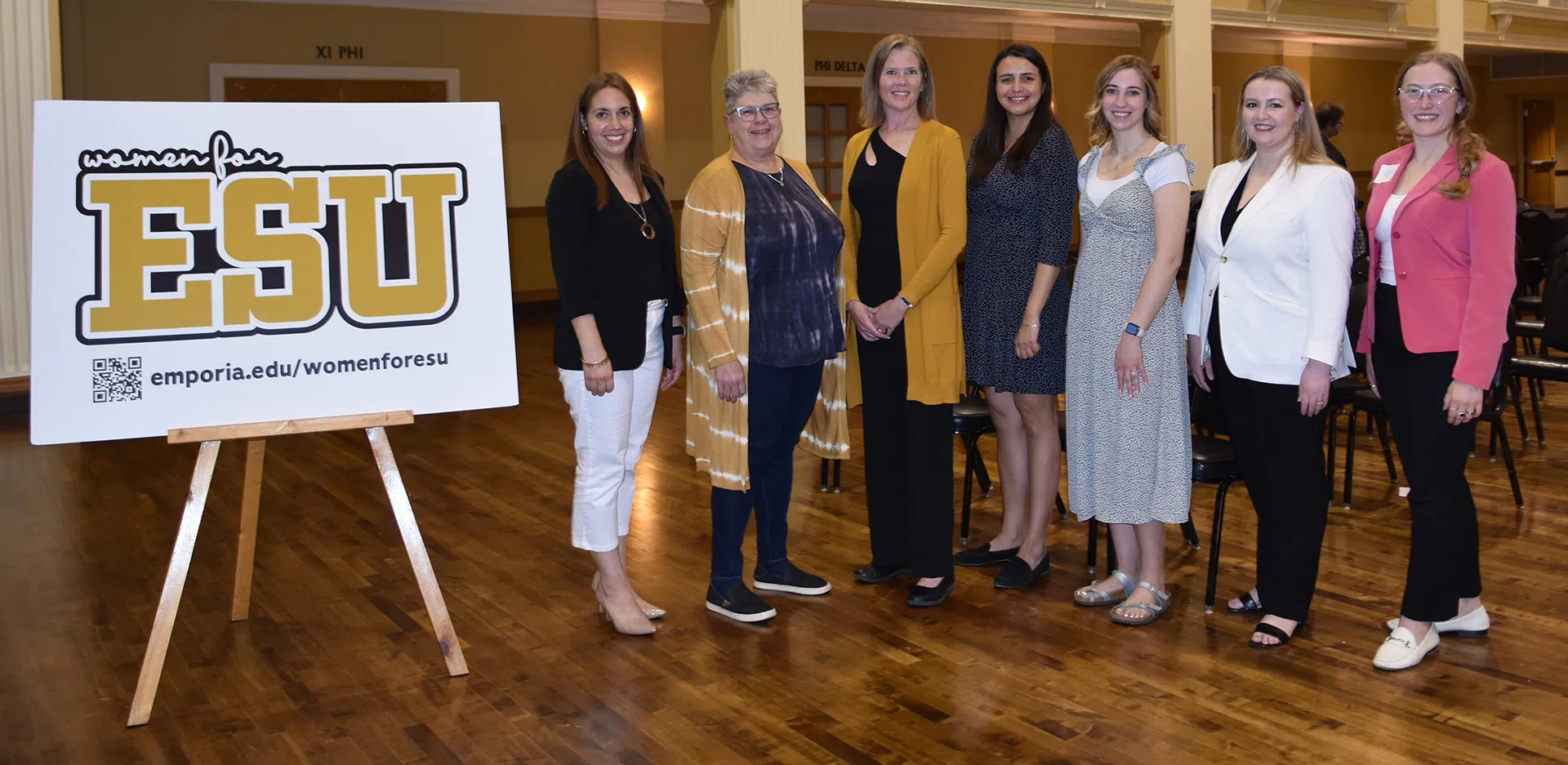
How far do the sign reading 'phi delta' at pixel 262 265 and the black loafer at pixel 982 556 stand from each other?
1615 mm

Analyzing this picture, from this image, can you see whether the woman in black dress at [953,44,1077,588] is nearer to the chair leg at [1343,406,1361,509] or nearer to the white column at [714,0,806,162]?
the chair leg at [1343,406,1361,509]

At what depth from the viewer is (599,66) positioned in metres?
13.1

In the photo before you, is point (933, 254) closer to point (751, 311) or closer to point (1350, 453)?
point (751, 311)

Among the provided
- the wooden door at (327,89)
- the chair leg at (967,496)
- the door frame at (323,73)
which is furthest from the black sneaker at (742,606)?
the wooden door at (327,89)

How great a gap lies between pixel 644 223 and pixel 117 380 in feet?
4.40

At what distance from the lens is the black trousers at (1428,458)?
304 cm

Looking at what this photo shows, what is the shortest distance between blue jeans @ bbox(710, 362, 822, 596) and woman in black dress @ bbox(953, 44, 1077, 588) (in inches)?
21.0

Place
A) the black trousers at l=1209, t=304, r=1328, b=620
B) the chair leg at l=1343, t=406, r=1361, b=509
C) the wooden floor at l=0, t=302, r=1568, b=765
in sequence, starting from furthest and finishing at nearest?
1. the chair leg at l=1343, t=406, r=1361, b=509
2. the black trousers at l=1209, t=304, r=1328, b=620
3. the wooden floor at l=0, t=302, r=1568, b=765

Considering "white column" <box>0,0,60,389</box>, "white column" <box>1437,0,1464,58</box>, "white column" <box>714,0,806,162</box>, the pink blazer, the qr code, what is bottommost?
the qr code

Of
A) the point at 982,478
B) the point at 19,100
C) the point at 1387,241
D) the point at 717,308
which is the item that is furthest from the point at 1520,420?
the point at 19,100

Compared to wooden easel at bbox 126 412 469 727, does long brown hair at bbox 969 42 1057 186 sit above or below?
above

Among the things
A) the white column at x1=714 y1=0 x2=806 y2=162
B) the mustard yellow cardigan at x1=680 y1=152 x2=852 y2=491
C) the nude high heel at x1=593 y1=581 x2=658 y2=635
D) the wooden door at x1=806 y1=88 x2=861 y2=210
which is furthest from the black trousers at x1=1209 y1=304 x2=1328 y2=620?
the wooden door at x1=806 y1=88 x2=861 y2=210

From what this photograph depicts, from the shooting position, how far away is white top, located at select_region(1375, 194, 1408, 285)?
308 cm

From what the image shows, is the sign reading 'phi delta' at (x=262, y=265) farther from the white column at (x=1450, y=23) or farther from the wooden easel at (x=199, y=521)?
the white column at (x=1450, y=23)
